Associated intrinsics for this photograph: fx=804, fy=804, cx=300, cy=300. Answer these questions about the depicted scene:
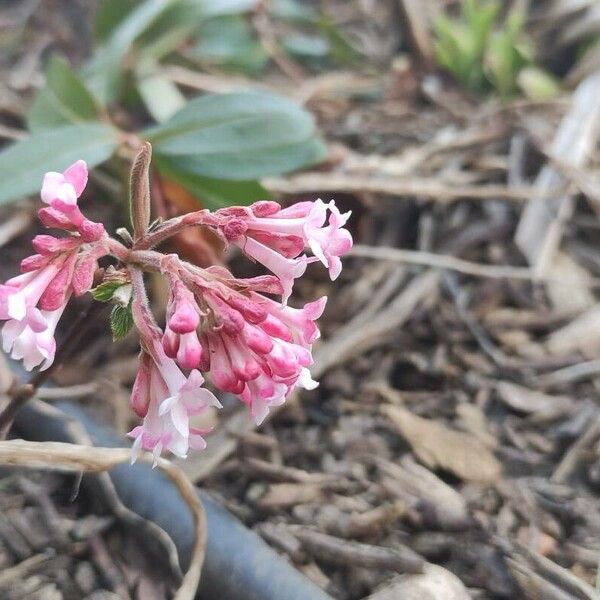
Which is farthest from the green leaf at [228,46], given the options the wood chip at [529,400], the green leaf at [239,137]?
the wood chip at [529,400]

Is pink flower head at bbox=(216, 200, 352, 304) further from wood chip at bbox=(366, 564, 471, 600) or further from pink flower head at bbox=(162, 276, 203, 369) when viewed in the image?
wood chip at bbox=(366, 564, 471, 600)

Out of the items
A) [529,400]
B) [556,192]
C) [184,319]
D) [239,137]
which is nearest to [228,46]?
[239,137]

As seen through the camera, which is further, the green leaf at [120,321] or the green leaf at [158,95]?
the green leaf at [158,95]

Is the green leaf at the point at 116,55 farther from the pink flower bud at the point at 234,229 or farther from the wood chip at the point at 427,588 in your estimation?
the wood chip at the point at 427,588

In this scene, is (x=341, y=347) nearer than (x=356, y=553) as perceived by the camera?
No

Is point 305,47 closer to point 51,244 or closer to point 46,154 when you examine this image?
point 46,154

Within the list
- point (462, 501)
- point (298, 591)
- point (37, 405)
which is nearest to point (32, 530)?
point (37, 405)

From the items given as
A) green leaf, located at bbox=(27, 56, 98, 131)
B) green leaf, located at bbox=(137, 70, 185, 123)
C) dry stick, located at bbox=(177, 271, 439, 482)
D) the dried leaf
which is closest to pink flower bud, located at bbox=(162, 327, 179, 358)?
dry stick, located at bbox=(177, 271, 439, 482)
